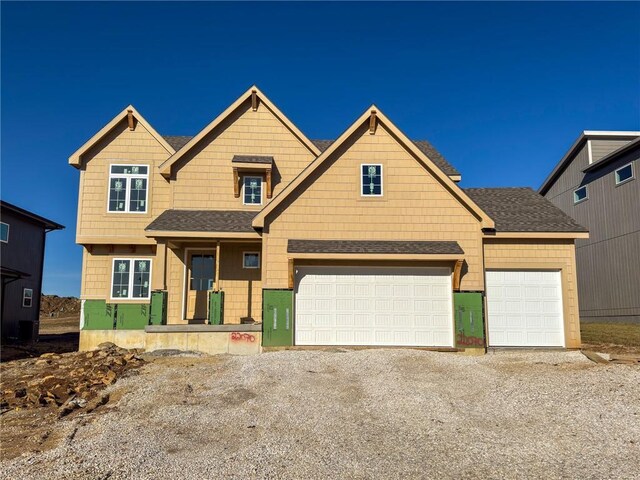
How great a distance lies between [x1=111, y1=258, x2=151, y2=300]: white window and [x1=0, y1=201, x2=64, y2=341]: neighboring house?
→ 22.9 ft

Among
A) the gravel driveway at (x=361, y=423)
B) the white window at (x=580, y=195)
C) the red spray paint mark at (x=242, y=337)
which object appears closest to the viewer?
the gravel driveway at (x=361, y=423)

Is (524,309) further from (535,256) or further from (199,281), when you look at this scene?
(199,281)

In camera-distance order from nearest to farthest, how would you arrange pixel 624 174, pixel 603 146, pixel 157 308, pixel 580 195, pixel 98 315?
pixel 157 308
pixel 98 315
pixel 624 174
pixel 603 146
pixel 580 195

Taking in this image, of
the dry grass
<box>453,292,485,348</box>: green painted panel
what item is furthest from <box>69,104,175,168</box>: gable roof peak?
the dry grass

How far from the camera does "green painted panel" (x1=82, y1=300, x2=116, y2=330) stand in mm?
16578

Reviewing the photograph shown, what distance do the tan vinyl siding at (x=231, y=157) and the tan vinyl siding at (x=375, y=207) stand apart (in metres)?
2.97

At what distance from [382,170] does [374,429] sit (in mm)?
9288

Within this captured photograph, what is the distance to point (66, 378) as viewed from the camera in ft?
37.8

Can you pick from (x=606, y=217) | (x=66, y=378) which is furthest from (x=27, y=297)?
(x=606, y=217)

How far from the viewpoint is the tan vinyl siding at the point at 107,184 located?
1738 centimetres

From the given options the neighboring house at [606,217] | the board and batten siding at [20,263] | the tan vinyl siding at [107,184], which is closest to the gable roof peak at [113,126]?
the tan vinyl siding at [107,184]

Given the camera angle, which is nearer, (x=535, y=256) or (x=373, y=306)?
(x=373, y=306)

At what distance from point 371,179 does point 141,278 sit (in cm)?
876

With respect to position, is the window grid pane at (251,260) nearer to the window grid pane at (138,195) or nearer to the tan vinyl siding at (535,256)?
the window grid pane at (138,195)
